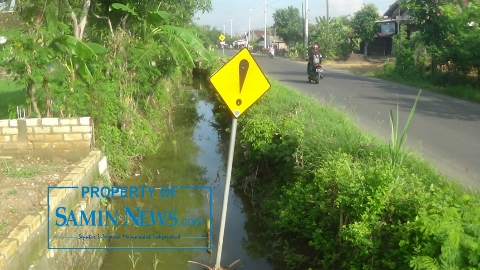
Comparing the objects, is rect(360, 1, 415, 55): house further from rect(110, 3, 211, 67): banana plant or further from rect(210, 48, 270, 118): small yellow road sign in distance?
rect(210, 48, 270, 118): small yellow road sign in distance

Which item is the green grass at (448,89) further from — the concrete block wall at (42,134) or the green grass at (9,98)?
the green grass at (9,98)

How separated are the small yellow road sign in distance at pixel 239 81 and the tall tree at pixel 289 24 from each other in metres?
51.7

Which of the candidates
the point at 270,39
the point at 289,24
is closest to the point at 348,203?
the point at 289,24

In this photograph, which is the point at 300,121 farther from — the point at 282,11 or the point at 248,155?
the point at 282,11

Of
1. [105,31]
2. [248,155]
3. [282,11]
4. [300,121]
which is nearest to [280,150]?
[300,121]

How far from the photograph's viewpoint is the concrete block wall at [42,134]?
20.4ft

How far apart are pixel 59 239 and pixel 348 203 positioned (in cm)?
282

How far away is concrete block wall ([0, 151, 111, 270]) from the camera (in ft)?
12.0

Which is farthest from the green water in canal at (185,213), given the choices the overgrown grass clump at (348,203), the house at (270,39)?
the house at (270,39)

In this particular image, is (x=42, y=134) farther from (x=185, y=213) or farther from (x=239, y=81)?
(x=239, y=81)

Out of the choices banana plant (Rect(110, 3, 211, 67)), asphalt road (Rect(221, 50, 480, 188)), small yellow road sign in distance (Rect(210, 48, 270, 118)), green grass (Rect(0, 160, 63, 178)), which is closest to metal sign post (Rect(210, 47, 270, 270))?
small yellow road sign in distance (Rect(210, 48, 270, 118))

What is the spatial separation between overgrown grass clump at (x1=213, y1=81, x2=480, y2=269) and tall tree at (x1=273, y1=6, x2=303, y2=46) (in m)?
49.6

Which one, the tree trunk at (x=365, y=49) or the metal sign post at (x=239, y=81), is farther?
the tree trunk at (x=365, y=49)

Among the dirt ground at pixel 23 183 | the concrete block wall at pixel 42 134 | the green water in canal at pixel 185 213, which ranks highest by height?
the concrete block wall at pixel 42 134
